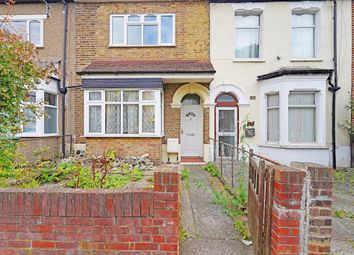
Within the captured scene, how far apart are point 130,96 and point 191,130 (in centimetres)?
308

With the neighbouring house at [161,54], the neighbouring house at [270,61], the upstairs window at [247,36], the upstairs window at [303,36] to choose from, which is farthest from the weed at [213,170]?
the upstairs window at [303,36]

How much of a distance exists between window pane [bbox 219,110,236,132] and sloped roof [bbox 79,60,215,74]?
2.07 metres

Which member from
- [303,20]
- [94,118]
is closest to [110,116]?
[94,118]

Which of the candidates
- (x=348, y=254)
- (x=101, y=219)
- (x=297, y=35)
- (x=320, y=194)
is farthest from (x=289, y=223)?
(x=297, y=35)

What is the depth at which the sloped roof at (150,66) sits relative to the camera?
915cm

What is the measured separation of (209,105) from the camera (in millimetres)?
10148

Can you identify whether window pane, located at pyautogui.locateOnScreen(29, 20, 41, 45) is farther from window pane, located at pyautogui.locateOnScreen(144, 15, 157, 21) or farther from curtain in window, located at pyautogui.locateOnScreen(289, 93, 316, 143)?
curtain in window, located at pyautogui.locateOnScreen(289, 93, 316, 143)

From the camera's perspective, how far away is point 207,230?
3.59 meters

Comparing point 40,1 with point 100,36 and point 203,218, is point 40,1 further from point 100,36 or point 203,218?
point 203,218

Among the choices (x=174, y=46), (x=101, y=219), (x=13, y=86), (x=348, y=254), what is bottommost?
(x=348, y=254)

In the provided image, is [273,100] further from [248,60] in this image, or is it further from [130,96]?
[130,96]

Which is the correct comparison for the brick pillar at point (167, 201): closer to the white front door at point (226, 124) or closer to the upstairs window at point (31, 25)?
the white front door at point (226, 124)

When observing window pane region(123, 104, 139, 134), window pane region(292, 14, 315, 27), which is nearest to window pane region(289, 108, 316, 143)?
window pane region(292, 14, 315, 27)

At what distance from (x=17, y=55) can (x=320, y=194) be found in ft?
16.1
